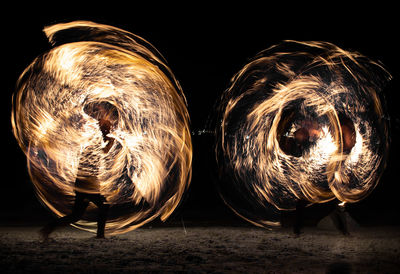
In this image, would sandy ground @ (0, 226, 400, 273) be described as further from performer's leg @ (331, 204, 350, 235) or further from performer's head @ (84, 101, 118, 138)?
performer's head @ (84, 101, 118, 138)

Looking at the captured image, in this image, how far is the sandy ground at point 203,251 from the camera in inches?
210

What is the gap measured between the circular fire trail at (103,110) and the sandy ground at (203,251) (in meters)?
0.93

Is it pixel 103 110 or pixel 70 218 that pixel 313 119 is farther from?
pixel 70 218

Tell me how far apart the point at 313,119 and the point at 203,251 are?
19.2ft

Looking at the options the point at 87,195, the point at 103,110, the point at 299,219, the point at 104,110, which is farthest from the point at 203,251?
the point at 104,110

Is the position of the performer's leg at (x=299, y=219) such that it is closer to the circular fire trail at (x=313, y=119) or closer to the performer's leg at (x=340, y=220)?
the circular fire trail at (x=313, y=119)

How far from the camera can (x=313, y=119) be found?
1143 centimetres

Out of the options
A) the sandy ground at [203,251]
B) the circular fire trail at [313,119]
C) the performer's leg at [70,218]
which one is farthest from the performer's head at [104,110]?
the sandy ground at [203,251]

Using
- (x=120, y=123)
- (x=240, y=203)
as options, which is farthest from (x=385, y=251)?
(x=240, y=203)

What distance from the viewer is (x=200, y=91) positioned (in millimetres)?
26297

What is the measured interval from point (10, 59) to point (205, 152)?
12427mm

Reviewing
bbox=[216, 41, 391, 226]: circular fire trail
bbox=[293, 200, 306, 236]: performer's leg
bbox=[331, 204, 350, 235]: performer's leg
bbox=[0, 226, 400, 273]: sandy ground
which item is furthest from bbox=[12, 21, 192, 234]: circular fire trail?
bbox=[331, 204, 350, 235]: performer's leg

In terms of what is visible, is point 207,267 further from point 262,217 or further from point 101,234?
point 262,217

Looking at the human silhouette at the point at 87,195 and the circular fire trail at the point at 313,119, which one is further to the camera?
the circular fire trail at the point at 313,119
